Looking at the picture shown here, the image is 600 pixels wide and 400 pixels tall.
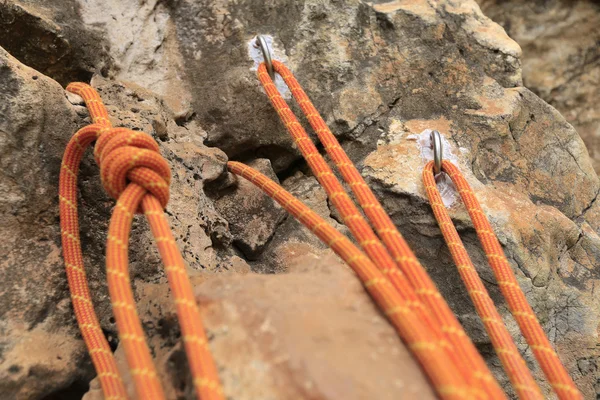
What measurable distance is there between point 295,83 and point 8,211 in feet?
2.90

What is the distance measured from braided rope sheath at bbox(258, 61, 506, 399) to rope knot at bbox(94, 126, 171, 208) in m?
0.42

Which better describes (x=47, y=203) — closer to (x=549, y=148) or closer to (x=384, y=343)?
(x=384, y=343)

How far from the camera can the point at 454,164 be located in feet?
5.15

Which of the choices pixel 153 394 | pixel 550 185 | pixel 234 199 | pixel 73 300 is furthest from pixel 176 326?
pixel 550 185

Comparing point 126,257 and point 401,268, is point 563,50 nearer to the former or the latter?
point 401,268

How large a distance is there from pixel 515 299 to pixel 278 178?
898 millimetres

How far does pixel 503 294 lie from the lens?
1235 millimetres

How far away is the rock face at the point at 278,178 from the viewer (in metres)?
0.84

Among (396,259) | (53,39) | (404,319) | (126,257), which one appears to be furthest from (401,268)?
(53,39)

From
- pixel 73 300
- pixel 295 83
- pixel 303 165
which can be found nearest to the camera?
pixel 73 300

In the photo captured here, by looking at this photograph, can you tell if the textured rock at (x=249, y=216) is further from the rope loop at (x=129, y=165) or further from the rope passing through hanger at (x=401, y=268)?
the rope loop at (x=129, y=165)

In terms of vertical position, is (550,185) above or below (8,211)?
above

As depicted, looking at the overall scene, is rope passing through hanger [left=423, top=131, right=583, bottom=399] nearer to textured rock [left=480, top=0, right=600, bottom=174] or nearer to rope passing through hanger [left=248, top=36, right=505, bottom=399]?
rope passing through hanger [left=248, top=36, right=505, bottom=399]

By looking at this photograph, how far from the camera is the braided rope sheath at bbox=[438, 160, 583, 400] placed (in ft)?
3.44
